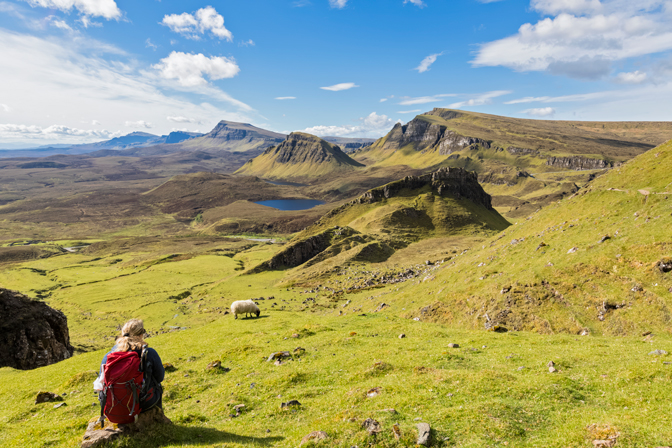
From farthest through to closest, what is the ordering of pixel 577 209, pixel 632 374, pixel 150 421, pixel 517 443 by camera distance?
pixel 577 209 < pixel 632 374 < pixel 150 421 < pixel 517 443

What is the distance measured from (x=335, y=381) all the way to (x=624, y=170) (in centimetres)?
5350

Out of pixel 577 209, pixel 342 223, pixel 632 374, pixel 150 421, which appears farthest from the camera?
pixel 342 223

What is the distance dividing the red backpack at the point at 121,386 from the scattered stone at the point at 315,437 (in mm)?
5676

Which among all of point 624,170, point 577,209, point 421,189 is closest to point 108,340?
point 577,209

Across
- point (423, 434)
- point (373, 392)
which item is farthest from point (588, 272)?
point (423, 434)

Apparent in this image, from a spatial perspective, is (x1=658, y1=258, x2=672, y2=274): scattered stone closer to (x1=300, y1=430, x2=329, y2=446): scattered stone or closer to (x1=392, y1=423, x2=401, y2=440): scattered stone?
(x1=392, y1=423, x2=401, y2=440): scattered stone

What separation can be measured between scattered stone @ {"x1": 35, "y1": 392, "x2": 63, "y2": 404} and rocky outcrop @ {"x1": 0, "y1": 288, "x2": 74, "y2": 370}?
23605mm

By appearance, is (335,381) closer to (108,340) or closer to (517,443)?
(517,443)

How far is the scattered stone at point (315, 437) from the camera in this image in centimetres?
1104

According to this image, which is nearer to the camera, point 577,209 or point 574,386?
point 574,386

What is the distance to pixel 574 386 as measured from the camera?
1430cm

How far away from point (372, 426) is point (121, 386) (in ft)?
27.5

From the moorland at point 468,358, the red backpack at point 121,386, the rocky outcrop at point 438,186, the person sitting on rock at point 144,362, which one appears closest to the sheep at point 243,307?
the moorland at point 468,358

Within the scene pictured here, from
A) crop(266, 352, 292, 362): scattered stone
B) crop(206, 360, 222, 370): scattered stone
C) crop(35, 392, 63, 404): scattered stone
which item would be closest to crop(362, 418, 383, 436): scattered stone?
crop(266, 352, 292, 362): scattered stone
